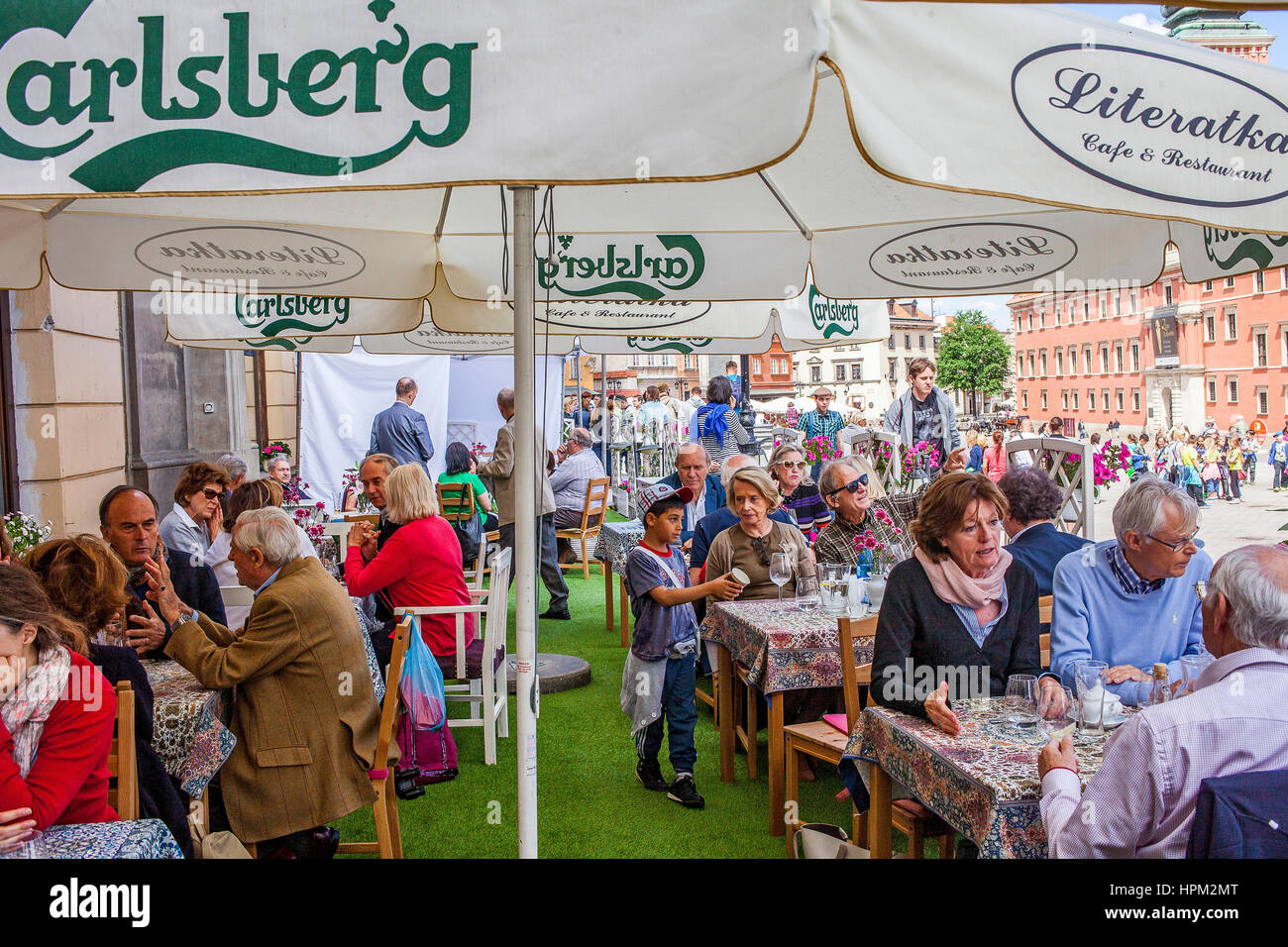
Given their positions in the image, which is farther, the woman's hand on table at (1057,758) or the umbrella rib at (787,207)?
the umbrella rib at (787,207)

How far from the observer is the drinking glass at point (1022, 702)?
2906 millimetres

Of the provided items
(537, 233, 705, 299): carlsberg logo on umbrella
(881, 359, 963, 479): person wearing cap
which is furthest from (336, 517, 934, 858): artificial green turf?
(881, 359, 963, 479): person wearing cap

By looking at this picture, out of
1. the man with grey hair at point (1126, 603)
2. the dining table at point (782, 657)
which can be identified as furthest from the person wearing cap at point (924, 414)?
the man with grey hair at point (1126, 603)

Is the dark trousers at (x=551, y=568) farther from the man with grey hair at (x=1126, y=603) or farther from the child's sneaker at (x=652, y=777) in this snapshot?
the man with grey hair at (x=1126, y=603)

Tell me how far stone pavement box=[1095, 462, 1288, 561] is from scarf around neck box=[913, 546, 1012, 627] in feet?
49.2

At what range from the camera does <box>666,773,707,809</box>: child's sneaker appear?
4.73 m

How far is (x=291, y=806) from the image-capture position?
3549 mm


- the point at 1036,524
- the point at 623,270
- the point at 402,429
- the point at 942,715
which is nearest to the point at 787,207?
the point at 623,270

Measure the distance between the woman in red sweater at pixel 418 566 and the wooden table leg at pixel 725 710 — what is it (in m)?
1.46

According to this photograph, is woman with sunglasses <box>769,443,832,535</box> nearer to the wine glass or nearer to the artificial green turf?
the wine glass

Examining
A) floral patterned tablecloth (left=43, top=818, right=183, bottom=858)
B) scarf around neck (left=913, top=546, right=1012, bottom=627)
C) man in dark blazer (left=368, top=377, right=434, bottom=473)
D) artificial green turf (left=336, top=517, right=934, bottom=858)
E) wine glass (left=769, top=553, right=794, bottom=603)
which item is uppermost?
man in dark blazer (left=368, top=377, right=434, bottom=473)
